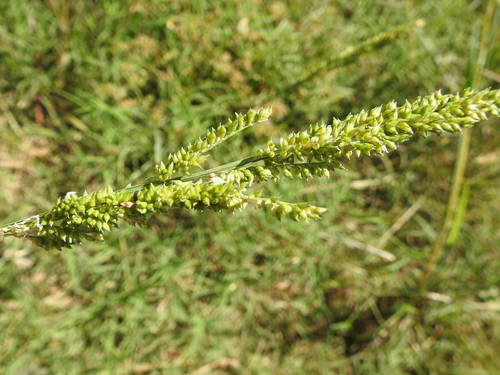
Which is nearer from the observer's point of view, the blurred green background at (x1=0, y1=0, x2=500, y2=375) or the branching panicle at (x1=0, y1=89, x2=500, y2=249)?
the branching panicle at (x1=0, y1=89, x2=500, y2=249)

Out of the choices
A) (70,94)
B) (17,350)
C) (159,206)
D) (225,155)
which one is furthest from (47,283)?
(159,206)

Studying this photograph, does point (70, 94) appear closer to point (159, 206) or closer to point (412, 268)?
point (159, 206)

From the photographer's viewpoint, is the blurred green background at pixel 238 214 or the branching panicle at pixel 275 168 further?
the blurred green background at pixel 238 214

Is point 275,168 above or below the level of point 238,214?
above

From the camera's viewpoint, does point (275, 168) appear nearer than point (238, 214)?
Yes
